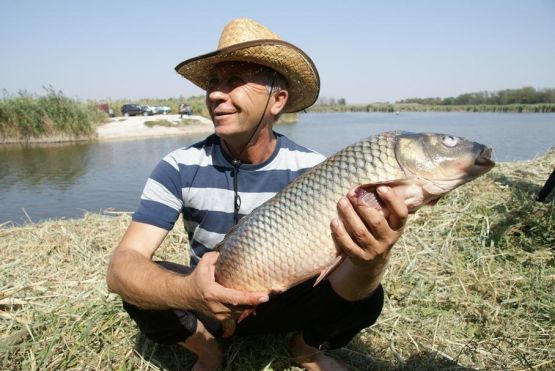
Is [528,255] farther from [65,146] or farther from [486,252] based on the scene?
[65,146]

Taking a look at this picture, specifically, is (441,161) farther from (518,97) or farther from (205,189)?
(518,97)

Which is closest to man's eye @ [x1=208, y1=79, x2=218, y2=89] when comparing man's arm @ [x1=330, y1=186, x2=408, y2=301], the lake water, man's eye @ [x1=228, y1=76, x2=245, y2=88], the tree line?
man's eye @ [x1=228, y1=76, x2=245, y2=88]

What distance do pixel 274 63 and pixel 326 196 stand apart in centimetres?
113

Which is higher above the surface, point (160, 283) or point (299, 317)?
point (160, 283)

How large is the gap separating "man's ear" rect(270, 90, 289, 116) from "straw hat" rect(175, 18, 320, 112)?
0.10 m

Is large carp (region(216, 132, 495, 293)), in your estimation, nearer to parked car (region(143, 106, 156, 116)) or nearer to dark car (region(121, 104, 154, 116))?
dark car (region(121, 104, 154, 116))

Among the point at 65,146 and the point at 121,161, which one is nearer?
the point at 121,161

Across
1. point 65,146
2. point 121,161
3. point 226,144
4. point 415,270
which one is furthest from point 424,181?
point 65,146

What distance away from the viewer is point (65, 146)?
71.7 feet

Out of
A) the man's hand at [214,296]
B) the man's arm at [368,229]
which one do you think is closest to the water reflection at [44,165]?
the man's hand at [214,296]

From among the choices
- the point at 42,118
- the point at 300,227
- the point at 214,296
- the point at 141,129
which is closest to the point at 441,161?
the point at 300,227

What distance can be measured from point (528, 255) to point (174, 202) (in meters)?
3.02

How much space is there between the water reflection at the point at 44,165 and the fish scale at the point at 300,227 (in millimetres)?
12628

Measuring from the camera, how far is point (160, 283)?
1962 mm
